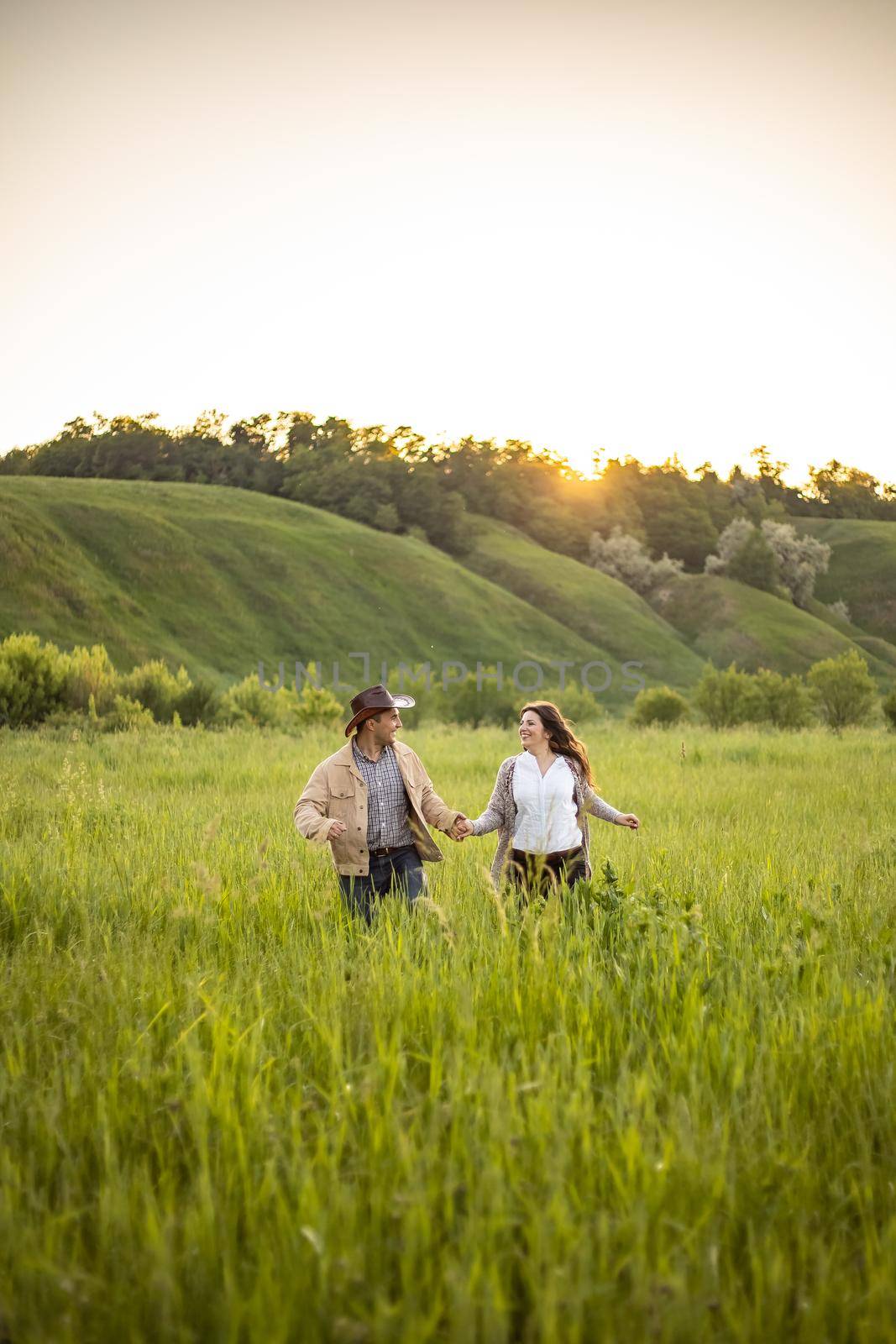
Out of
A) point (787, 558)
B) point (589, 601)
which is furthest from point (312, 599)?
point (787, 558)

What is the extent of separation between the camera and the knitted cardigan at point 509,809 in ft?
19.9

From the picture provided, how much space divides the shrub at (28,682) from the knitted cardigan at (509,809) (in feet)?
54.4

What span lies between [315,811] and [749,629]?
80656 millimetres

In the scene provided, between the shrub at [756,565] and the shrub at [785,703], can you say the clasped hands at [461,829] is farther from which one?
the shrub at [756,565]

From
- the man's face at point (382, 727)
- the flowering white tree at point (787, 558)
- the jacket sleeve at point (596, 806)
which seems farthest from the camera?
the flowering white tree at point (787, 558)

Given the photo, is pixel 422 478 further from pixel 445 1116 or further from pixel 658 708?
pixel 445 1116

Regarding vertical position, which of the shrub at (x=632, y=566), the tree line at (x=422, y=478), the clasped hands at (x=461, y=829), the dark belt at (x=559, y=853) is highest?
the tree line at (x=422, y=478)

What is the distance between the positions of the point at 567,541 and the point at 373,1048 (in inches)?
3900

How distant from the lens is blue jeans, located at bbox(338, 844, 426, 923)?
18.6ft

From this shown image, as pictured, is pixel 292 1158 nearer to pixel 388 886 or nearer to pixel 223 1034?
pixel 223 1034

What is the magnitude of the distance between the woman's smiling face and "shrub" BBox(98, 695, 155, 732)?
1518cm

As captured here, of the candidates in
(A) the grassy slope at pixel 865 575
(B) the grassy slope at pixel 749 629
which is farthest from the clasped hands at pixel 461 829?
(A) the grassy slope at pixel 865 575

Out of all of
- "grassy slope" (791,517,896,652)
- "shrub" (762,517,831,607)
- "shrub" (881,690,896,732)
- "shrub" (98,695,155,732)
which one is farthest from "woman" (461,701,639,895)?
"grassy slope" (791,517,896,652)

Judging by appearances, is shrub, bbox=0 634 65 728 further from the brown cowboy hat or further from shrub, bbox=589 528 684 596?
shrub, bbox=589 528 684 596
